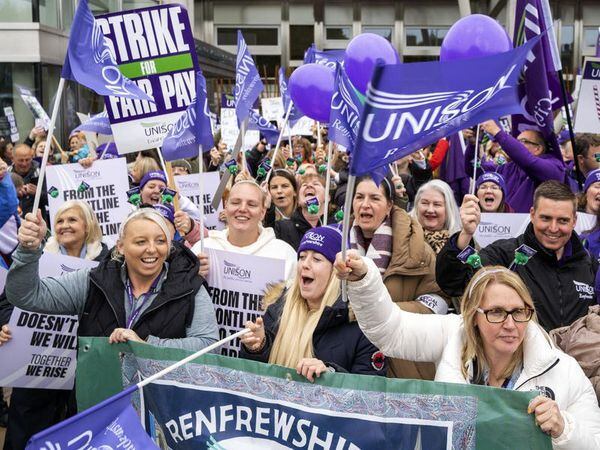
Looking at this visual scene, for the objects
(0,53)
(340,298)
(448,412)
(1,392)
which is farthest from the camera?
(0,53)

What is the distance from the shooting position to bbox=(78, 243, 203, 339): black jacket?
396 centimetres

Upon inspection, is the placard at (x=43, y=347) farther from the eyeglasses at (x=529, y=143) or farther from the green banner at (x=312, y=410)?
the eyeglasses at (x=529, y=143)

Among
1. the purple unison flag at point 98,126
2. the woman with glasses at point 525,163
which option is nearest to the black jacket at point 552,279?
the woman with glasses at point 525,163

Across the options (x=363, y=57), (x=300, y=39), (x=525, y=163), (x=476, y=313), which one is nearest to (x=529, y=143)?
(x=525, y=163)

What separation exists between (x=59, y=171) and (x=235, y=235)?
7.82 ft

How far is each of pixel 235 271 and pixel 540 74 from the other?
309cm

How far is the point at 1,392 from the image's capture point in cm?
629

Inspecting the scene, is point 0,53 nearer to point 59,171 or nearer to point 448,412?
point 59,171

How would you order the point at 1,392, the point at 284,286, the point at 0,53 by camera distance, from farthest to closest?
1. the point at 0,53
2. the point at 1,392
3. the point at 284,286

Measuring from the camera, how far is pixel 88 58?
16.0 ft

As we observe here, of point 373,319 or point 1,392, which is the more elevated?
point 373,319

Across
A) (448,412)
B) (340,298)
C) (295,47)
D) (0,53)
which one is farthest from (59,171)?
(295,47)

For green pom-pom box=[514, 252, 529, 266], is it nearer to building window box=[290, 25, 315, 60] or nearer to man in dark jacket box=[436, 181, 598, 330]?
man in dark jacket box=[436, 181, 598, 330]

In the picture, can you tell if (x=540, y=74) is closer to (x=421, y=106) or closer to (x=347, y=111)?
(x=347, y=111)
